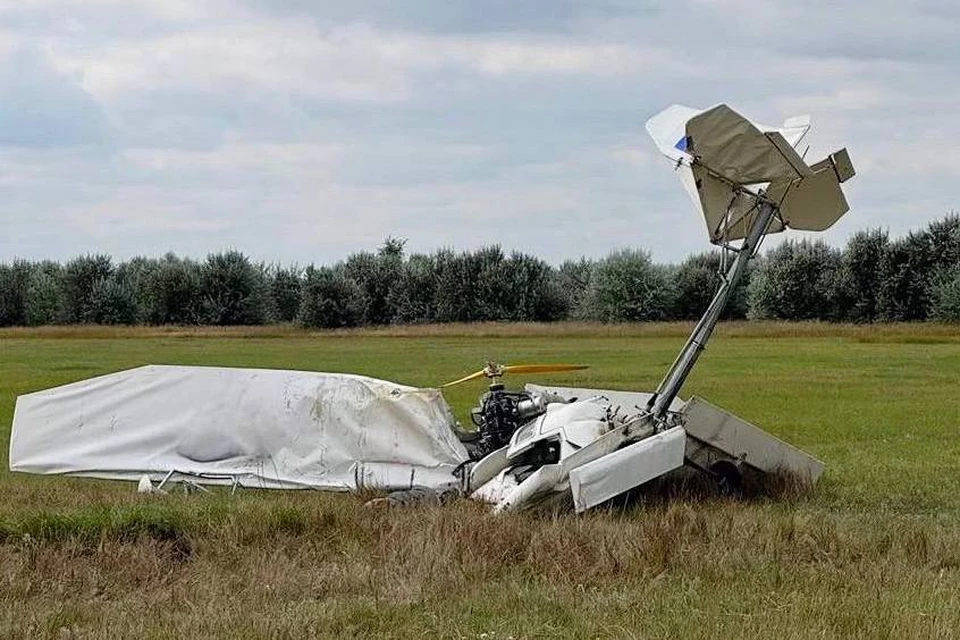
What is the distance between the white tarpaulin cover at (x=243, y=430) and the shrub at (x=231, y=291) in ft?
245

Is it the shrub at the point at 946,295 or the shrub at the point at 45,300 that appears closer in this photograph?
the shrub at the point at 946,295

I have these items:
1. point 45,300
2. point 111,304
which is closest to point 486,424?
point 111,304

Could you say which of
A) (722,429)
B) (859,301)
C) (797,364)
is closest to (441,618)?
(722,429)

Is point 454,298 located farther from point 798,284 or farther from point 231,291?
point 798,284

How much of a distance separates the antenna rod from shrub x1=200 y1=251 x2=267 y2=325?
77944 mm

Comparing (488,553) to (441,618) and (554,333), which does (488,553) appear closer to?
(441,618)

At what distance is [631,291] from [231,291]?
91.7 feet

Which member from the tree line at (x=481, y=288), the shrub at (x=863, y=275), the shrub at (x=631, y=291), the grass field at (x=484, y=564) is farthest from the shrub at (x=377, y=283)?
the grass field at (x=484, y=564)

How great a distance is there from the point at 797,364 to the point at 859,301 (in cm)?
4344

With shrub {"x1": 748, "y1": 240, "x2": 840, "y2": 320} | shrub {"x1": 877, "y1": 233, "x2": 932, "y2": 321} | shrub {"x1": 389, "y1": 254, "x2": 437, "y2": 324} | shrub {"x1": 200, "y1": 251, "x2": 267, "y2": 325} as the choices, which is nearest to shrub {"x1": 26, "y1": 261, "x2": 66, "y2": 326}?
shrub {"x1": 200, "y1": 251, "x2": 267, "y2": 325}

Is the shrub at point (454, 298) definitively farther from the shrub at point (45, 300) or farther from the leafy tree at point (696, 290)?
the shrub at point (45, 300)

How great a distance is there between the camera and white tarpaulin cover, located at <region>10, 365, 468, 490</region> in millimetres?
12320

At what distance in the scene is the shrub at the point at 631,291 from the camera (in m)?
83.8

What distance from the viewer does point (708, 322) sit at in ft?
37.4
